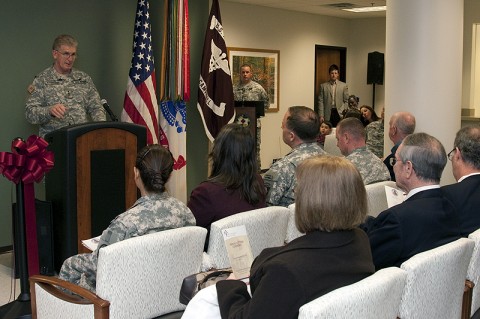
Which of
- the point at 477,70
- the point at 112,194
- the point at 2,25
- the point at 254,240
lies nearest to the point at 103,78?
the point at 2,25

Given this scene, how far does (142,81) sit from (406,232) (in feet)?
13.6

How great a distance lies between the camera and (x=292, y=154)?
12.9 ft

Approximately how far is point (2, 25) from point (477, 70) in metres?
7.06

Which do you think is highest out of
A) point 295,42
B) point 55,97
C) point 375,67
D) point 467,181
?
point 295,42

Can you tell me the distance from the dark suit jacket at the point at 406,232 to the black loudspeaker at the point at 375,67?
9.62 meters

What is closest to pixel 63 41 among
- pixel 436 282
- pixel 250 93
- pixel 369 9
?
pixel 436 282

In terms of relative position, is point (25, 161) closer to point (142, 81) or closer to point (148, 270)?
point (148, 270)

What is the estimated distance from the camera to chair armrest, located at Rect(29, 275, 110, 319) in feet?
7.96

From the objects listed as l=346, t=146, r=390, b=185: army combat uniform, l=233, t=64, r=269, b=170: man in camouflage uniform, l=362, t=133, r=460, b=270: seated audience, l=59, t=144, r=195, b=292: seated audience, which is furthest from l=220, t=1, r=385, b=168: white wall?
l=362, t=133, r=460, b=270: seated audience

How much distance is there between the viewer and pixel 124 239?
8.89 feet

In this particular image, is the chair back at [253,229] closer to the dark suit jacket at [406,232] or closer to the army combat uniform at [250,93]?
the dark suit jacket at [406,232]

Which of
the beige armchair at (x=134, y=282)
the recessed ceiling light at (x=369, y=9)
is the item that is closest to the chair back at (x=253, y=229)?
the beige armchair at (x=134, y=282)

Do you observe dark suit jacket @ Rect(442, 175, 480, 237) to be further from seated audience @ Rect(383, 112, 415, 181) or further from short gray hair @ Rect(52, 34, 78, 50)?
short gray hair @ Rect(52, 34, 78, 50)

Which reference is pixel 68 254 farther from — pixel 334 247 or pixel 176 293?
pixel 334 247
